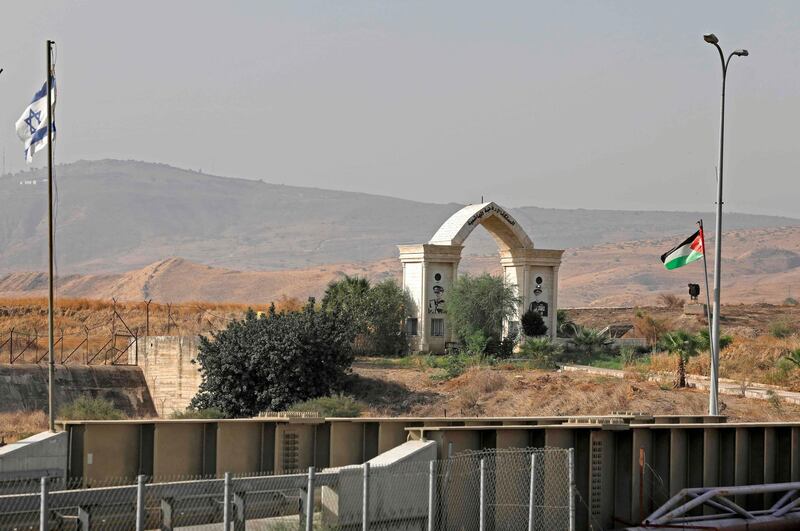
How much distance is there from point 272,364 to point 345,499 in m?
23.5

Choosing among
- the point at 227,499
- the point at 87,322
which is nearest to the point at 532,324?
the point at 87,322

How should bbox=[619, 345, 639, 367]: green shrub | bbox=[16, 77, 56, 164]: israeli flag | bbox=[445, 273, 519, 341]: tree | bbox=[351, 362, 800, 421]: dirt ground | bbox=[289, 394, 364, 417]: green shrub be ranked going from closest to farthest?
1. bbox=[16, 77, 56, 164]: israeli flag
2. bbox=[289, 394, 364, 417]: green shrub
3. bbox=[351, 362, 800, 421]: dirt ground
4. bbox=[619, 345, 639, 367]: green shrub
5. bbox=[445, 273, 519, 341]: tree

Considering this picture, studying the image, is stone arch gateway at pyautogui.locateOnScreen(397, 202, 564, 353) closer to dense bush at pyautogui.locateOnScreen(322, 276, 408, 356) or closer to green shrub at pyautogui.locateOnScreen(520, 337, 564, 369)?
dense bush at pyautogui.locateOnScreen(322, 276, 408, 356)

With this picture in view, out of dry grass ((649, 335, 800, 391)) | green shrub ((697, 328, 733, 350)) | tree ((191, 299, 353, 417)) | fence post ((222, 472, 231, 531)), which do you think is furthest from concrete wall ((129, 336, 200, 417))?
fence post ((222, 472, 231, 531))

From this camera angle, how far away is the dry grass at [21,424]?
3332 cm

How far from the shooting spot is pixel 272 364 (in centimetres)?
→ 3991

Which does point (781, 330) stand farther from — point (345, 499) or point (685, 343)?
point (345, 499)

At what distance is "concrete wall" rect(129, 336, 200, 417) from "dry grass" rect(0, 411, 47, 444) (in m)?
5.56

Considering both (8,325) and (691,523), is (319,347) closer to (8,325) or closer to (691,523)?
(691,523)

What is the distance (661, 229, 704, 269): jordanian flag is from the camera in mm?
31641

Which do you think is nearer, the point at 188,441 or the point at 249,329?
the point at 188,441

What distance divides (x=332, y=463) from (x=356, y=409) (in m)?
15.2

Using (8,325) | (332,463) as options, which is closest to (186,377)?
(332,463)

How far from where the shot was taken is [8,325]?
244ft
